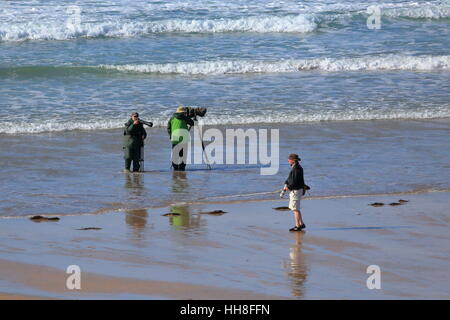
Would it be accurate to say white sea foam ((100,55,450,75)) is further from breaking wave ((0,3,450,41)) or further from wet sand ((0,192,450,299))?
wet sand ((0,192,450,299))

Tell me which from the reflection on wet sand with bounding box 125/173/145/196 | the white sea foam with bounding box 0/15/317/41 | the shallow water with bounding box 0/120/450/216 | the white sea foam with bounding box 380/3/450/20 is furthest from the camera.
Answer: the white sea foam with bounding box 380/3/450/20

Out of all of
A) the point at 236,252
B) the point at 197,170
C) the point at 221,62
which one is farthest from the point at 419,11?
the point at 236,252

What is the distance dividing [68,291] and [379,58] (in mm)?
18918

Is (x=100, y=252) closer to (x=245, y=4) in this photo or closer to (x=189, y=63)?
(x=189, y=63)

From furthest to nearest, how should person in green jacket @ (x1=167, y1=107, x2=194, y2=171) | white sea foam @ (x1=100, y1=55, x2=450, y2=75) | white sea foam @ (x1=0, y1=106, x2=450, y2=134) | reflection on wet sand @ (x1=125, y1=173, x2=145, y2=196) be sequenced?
white sea foam @ (x1=100, y1=55, x2=450, y2=75) < white sea foam @ (x1=0, y1=106, x2=450, y2=134) < person in green jacket @ (x1=167, y1=107, x2=194, y2=171) < reflection on wet sand @ (x1=125, y1=173, x2=145, y2=196)

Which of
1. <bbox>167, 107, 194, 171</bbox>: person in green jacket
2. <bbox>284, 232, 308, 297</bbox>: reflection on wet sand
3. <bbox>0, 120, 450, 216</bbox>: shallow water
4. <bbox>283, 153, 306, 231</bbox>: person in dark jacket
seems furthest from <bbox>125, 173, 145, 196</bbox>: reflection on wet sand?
Result: <bbox>284, 232, 308, 297</bbox>: reflection on wet sand

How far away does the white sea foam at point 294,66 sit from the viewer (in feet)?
84.9

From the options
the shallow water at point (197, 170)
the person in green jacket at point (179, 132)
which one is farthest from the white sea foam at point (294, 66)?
the person in green jacket at point (179, 132)

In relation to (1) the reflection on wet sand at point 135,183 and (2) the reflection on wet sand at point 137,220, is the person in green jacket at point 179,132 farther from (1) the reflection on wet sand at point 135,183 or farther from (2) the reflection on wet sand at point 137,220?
(2) the reflection on wet sand at point 137,220

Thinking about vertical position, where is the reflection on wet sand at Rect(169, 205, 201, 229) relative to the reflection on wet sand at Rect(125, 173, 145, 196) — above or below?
below

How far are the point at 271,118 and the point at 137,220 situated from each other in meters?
8.10

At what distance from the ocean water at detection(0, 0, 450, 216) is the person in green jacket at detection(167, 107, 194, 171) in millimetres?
237

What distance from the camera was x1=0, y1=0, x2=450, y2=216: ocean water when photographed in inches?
608
